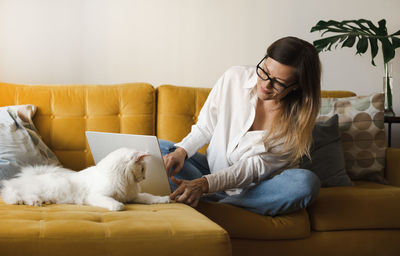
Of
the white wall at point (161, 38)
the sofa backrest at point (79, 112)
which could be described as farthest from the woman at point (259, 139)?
the white wall at point (161, 38)

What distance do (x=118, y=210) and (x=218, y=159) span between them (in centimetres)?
64

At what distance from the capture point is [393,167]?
227cm

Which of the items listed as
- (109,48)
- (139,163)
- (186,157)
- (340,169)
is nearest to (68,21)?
(109,48)

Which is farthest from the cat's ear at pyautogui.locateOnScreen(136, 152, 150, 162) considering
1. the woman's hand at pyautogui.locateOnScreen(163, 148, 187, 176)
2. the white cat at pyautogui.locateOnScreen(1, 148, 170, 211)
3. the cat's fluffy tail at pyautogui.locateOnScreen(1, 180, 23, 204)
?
the cat's fluffy tail at pyautogui.locateOnScreen(1, 180, 23, 204)

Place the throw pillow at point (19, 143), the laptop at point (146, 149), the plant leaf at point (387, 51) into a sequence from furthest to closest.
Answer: the plant leaf at point (387, 51)
the throw pillow at point (19, 143)
the laptop at point (146, 149)

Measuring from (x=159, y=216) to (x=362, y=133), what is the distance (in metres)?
1.59

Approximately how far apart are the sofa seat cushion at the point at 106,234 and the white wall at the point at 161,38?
169 cm

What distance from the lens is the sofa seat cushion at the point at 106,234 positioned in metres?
0.96

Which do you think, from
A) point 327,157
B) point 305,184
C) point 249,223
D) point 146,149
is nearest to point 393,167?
point 327,157

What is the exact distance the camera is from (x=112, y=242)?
3.25 ft

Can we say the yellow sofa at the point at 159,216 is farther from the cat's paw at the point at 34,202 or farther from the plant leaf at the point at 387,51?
the plant leaf at the point at 387,51

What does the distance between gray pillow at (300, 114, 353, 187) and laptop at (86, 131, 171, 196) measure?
0.88m

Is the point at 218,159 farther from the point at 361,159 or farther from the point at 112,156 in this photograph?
the point at 361,159

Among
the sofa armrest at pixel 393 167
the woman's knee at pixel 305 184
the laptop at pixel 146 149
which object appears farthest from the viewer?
the sofa armrest at pixel 393 167
